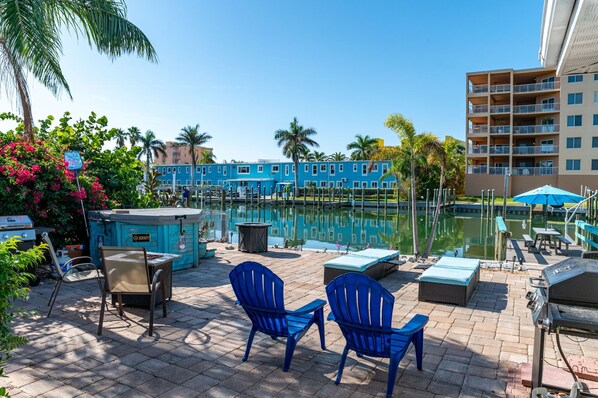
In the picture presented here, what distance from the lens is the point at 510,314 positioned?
541 centimetres

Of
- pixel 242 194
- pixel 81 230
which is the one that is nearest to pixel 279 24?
pixel 81 230

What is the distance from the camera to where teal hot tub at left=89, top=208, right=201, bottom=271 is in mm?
7488

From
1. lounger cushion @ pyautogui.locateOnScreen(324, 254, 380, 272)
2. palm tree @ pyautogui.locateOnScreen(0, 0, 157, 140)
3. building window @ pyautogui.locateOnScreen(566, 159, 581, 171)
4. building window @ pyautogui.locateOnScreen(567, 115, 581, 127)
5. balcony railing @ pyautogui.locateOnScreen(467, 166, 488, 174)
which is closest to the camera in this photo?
palm tree @ pyautogui.locateOnScreen(0, 0, 157, 140)

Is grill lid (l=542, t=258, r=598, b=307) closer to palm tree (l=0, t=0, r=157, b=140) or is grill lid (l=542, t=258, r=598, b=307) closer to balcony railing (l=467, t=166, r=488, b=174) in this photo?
palm tree (l=0, t=0, r=157, b=140)

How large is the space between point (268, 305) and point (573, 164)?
3945 cm

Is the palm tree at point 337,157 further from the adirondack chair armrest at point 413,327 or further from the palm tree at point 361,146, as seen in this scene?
the adirondack chair armrest at point 413,327

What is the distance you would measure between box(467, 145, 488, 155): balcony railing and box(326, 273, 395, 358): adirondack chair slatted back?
38.7m

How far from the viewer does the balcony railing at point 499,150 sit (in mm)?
37000

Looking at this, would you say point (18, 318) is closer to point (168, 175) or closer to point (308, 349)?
point (308, 349)

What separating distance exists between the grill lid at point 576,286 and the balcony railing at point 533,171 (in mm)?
38976

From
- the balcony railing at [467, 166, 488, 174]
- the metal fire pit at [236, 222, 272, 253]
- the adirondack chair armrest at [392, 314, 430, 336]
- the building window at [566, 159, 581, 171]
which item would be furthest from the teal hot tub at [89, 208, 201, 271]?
the building window at [566, 159, 581, 171]

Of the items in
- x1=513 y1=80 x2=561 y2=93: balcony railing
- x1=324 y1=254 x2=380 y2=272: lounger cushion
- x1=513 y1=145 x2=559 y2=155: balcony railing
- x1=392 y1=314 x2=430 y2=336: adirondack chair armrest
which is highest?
x1=513 y1=80 x2=561 y2=93: balcony railing

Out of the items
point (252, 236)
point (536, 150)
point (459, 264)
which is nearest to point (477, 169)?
point (536, 150)

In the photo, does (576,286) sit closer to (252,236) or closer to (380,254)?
(380,254)
